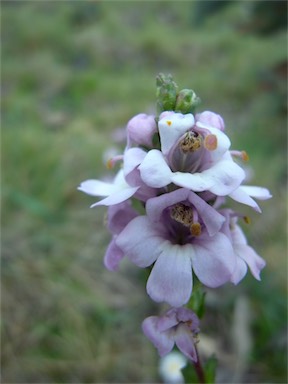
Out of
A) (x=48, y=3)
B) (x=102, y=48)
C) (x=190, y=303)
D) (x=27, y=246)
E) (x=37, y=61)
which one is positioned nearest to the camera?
(x=190, y=303)

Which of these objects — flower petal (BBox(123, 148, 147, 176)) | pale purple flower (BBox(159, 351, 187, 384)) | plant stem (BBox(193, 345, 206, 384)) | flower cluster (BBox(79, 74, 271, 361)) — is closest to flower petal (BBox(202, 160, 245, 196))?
flower cluster (BBox(79, 74, 271, 361))

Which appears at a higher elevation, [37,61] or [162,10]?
[162,10]

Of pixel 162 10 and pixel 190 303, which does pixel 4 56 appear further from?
pixel 190 303

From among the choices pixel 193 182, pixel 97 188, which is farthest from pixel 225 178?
pixel 97 188

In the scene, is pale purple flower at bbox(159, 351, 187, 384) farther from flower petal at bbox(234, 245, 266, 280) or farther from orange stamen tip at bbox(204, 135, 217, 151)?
orange stamen tip at bbox(204, 135, 217, 151)

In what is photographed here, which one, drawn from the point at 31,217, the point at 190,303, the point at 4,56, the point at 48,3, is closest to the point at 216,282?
the point at 190,303

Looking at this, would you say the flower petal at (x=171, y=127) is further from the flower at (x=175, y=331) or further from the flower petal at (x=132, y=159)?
the flower at (x=175, y=331)

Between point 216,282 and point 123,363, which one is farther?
point 123,363
